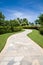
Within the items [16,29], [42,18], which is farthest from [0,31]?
[42,18]

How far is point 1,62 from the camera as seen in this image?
6.25 meters

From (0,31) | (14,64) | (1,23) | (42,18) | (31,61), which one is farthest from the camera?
(42,18)

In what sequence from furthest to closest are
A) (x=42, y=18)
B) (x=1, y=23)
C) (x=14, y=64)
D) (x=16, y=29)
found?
(x=42, y=18) < (x=1, y=23) < (x=16, y=29) < (x=14, y=64)

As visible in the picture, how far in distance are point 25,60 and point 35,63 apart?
63cm

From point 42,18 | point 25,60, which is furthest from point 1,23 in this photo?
point 25,60

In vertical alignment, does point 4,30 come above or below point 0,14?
below

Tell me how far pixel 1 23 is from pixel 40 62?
131 ft

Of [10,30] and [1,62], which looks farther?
[10,30]

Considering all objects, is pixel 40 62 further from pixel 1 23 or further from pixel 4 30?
pixel 1 23

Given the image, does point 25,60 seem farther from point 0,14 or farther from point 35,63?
point 0,14

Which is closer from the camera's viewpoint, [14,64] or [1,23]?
[14,64]

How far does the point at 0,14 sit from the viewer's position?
4572 centimetres

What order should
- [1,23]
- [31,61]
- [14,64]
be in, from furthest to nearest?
[1,23]
[31,61]
[14,64]

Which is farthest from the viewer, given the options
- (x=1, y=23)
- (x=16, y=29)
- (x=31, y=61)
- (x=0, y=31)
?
(x=1, y=23)
